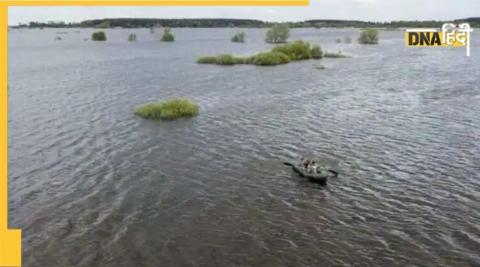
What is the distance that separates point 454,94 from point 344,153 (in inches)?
1337

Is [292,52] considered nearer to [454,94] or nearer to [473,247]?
[454,94]

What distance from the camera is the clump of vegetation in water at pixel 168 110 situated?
52.5 metres

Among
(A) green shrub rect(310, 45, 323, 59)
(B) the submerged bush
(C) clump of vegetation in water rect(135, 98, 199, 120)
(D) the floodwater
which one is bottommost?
(D) the floodwater

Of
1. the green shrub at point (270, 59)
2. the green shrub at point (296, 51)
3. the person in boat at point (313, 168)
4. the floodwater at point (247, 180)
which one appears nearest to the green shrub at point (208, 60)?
the green shrub at point (270, 59)

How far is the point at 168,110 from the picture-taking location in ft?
173

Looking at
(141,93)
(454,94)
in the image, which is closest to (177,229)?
(141,93)

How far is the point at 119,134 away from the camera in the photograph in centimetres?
4669

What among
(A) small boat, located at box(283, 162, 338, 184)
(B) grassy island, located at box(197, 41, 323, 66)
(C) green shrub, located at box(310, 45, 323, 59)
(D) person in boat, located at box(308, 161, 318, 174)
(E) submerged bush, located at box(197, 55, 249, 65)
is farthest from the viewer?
(C) green shrub, located at box(310, 45, 323, 59)

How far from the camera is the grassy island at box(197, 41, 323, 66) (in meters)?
101

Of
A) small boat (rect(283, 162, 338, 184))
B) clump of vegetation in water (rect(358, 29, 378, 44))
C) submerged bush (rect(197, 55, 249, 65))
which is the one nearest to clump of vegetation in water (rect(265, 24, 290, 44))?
clump of vegetation in water (rect(358, 29, 378, 44))

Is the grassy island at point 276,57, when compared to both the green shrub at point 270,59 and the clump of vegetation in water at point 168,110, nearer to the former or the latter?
the green shrub at point 270,59

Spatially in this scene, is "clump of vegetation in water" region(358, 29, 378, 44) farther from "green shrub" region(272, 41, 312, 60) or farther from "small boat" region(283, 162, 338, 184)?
"small boat" region(283, 162, 338, 184)

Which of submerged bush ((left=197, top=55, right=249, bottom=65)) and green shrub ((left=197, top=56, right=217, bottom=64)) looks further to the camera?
green shrub ((left=197, top=56, right=217, bottom=64))

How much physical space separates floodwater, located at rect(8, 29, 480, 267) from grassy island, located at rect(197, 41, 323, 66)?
106 feet
